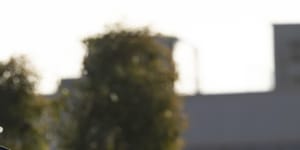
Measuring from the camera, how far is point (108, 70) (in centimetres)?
2877

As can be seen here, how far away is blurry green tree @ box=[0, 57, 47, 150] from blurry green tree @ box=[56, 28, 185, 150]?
1447mm

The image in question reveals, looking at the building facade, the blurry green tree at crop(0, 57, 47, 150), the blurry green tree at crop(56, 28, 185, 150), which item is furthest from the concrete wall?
the blurry green tree at crop(56, 28, 185, 150)

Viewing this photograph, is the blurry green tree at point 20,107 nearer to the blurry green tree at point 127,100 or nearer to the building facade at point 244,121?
the blurry green tree at point 127,100

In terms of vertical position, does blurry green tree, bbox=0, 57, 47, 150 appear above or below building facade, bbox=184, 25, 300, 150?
below

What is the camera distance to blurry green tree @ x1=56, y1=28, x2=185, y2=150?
92.3 feet

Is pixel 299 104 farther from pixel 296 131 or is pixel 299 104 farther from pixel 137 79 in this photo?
pixel 137 79

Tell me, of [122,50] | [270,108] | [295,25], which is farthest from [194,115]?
[122,50]

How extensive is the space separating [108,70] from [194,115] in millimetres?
31384

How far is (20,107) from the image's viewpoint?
3034 cm

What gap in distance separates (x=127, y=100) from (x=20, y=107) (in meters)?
3.36

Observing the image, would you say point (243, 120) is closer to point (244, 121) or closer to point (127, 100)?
point (244, 121)

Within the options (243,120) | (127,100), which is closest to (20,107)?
(127,100)

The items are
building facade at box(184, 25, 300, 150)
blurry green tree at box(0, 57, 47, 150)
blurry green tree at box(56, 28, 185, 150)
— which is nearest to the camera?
blurry green tree at box(56, 28, 185, 150)

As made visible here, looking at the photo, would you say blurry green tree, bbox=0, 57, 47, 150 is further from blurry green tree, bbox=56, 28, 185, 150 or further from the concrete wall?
the concrete wall
